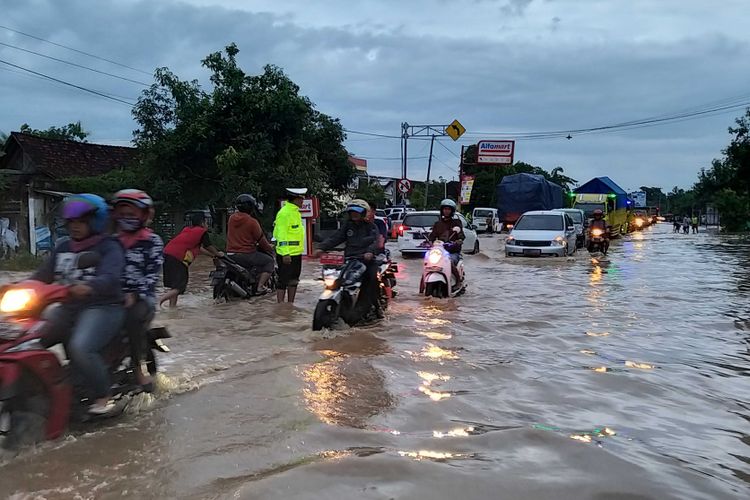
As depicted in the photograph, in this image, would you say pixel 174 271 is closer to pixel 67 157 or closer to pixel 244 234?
pixel 244 234

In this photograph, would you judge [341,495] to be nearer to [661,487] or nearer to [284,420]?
[284,420]

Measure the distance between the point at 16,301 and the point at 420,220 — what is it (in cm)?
1749

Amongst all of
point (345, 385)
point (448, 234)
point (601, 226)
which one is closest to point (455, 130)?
point (601, 226)

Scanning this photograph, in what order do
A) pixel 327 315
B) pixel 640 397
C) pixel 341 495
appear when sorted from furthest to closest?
1. pixel 327 315
2. pixel 640 397
3. pixel 341 495

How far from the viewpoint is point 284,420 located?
4.42 metres

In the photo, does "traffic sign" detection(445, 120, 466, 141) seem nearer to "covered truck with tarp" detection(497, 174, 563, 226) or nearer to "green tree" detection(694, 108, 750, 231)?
"covered truck with tarp" detection(497, 174, 563, 226)

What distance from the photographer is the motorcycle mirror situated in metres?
3.82

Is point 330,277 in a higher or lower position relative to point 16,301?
lower

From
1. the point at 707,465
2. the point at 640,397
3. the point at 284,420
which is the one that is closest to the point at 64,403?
the point at 284,420

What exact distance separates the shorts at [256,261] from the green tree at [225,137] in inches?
373

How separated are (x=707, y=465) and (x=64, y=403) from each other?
12.3 feet

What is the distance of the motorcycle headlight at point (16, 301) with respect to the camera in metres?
3.49

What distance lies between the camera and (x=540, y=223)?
66.8ft

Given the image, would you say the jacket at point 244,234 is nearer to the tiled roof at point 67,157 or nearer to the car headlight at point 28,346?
the car headlight at point 28,346
